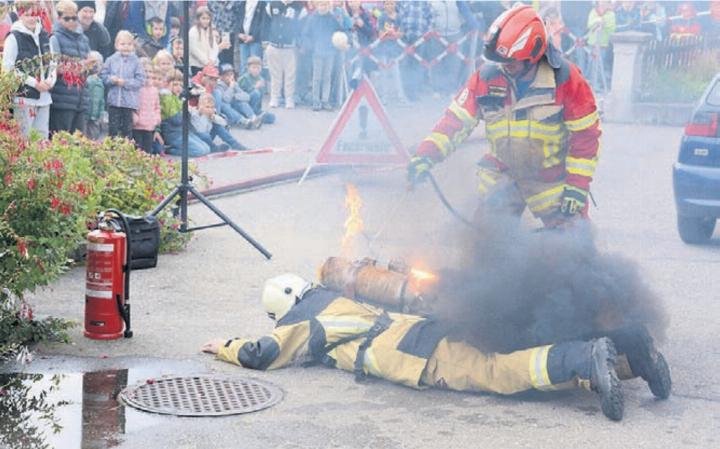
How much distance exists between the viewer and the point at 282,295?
22.2 feet

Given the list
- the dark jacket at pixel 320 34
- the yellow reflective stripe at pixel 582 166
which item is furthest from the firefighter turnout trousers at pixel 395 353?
the dark jacket at pixel 320 34

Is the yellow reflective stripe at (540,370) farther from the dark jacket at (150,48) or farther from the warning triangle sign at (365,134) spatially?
the dark jacket at (150,48)

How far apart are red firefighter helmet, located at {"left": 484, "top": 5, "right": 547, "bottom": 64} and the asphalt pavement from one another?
3.17 ft

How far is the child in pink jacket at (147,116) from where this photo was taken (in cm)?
1391

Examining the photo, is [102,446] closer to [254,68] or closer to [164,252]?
[164,252]

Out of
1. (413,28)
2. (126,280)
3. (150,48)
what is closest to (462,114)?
(126,280)

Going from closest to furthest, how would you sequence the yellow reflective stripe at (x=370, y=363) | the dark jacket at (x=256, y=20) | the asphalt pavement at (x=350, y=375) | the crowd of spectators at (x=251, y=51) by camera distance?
the asphalt pavement at (x=350, y=375) → the yellow reflective stripe at (x=370, y=363) → the crowd of spectators at (x=251, y=51) → the dark jacket at (x=256, y=20)

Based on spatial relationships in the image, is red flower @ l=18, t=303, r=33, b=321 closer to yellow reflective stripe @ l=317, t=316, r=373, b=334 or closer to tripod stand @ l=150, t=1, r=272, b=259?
yellow reflective stripe @ l=317, t=316, r=373, b=334

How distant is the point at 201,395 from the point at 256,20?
14425 mm

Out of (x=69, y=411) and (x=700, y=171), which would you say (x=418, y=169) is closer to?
(x=69, y=411)

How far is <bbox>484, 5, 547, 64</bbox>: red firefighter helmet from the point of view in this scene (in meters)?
6.59

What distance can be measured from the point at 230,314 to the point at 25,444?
2.54 meters

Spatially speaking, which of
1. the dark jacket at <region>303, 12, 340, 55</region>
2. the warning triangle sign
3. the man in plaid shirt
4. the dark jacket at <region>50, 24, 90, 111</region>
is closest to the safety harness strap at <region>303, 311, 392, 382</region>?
the warning triangle sign

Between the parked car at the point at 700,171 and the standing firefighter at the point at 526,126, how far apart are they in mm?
3933
